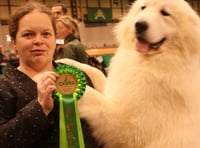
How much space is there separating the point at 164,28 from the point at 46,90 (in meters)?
0.79

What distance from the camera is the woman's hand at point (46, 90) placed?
42.9 inches

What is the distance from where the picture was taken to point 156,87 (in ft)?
4.92

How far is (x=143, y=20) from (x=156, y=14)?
104 mm

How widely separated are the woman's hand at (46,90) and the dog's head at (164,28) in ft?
2.10

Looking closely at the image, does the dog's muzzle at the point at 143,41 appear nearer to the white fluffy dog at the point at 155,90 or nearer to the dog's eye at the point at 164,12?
the white fluffy dog at the point at 155,90

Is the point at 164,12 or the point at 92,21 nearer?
the point at 164,12

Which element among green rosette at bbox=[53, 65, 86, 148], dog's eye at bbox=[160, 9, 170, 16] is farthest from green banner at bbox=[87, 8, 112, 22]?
green rosette at bbox=[53, 65, 86, 148]

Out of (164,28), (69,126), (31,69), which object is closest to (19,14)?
(31,69)

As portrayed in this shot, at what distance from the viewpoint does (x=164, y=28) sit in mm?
1574

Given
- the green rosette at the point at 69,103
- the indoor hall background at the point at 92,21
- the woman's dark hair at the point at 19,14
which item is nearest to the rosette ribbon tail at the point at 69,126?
the green rosette at the point at 69,103

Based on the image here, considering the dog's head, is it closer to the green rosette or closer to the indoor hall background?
the green rosette

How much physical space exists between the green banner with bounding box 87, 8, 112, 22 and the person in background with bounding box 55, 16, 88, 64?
11826mm

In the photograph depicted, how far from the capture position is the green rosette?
1.20 meters

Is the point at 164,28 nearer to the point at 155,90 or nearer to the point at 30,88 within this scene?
the point at 155,90
